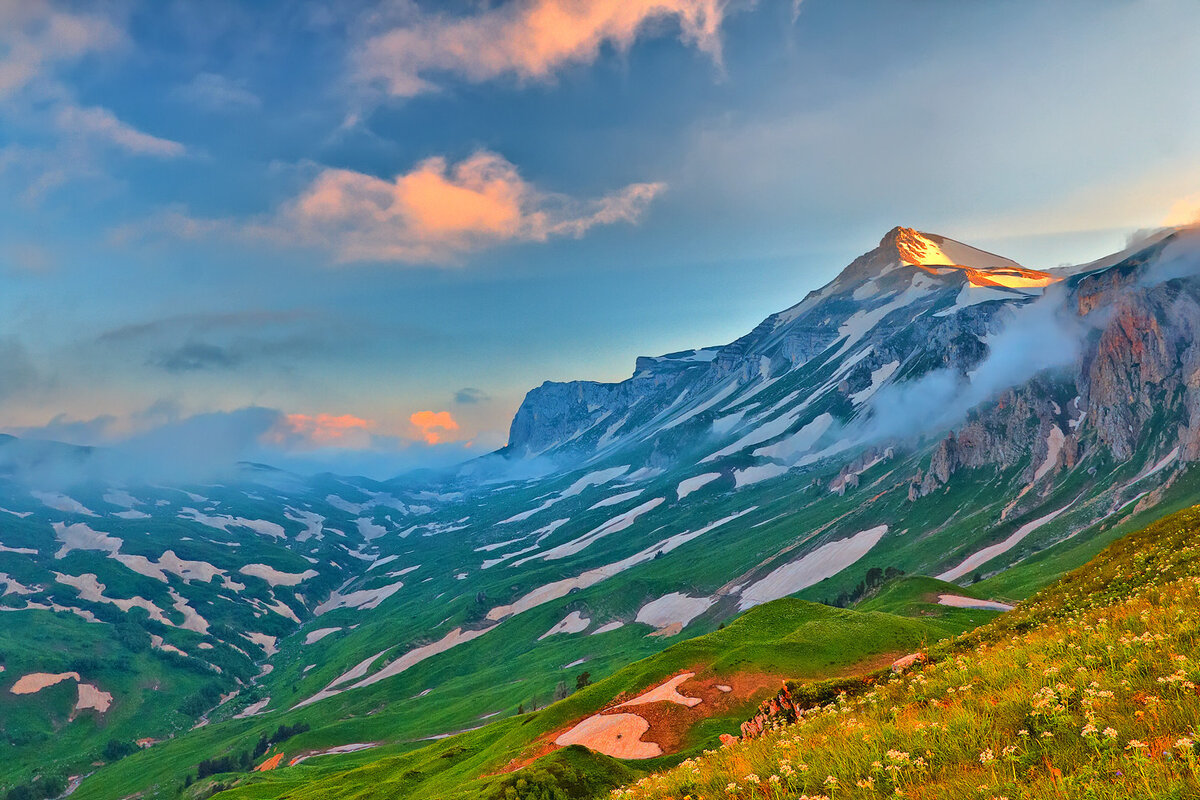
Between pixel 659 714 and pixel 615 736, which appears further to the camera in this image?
pixel 659 714

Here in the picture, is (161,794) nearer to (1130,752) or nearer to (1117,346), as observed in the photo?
(1130,752)

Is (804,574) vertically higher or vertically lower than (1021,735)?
lower

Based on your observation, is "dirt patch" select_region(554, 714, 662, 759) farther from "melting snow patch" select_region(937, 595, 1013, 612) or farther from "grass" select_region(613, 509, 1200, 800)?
"melting snow patch" select_region(937, 595, 1013, 612)

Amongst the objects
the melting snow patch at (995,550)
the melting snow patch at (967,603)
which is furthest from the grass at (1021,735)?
the melting snow patch at (995,550)

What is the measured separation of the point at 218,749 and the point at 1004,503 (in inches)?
9201

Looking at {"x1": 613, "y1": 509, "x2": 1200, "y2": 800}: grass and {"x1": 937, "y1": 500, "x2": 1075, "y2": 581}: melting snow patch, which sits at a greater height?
{"x1": 613, "y1": 509, "x2": 1200, "y2": 800}: grass

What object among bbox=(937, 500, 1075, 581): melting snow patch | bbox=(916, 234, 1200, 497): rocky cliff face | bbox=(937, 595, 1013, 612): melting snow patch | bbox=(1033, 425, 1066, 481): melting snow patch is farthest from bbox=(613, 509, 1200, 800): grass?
bbox=(1033, 425, 1066, 481): melting snow patch

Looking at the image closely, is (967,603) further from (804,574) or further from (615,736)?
(804,574)

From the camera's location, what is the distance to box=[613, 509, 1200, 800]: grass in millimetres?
6896

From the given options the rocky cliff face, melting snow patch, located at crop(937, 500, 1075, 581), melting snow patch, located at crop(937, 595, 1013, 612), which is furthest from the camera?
the rocky cliff face

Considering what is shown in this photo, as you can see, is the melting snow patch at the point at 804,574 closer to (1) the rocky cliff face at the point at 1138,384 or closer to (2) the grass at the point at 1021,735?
(1) the rocky cliff face at the point at 1138,384

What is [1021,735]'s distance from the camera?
28.1 feet

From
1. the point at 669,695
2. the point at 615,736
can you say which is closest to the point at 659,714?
the point at 669,695

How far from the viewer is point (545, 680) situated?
14975 cm
